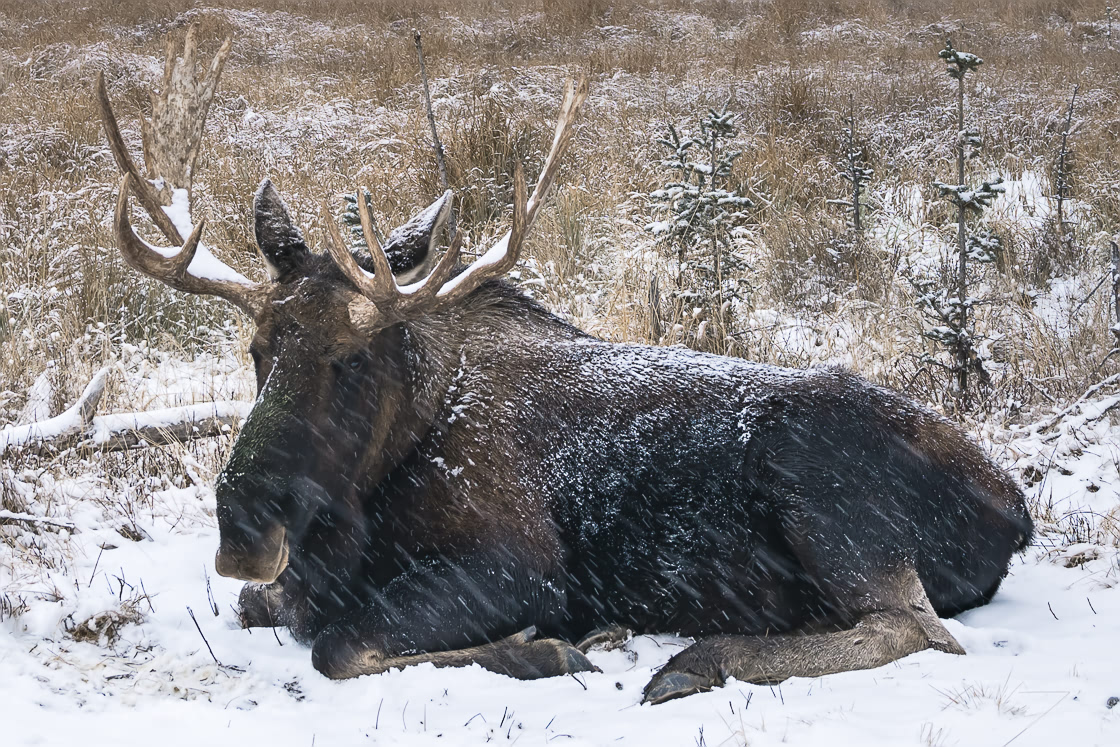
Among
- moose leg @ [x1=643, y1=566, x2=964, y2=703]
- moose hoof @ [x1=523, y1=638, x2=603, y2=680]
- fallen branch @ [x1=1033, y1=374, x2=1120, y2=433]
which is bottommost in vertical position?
moose hoof @ [x1=523, y1=638, x2=603, y2=680]

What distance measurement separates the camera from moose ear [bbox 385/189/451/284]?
3811mm

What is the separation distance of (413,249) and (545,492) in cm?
107

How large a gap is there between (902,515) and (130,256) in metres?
2.97

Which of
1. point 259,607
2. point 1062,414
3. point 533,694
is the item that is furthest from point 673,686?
point 1062,414

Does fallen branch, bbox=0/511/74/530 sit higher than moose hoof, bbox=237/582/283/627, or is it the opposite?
fallen branch, bbox=0/511/74/530

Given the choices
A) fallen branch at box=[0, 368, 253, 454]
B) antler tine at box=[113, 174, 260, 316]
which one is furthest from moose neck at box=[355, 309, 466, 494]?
fallen branch at box=[0, 368, 253, 454]

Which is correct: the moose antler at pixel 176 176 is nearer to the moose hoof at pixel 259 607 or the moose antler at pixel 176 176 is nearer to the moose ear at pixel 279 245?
the moose ear at pixel 279 245

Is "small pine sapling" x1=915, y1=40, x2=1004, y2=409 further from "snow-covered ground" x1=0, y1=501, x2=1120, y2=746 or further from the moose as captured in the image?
"snow-covered ground" x1=0, y1=501, x2=1120, y2=746

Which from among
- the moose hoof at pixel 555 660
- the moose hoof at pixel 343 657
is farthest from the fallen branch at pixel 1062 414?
the moose hoof at pixel 343 657

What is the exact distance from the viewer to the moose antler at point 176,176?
3676 mm

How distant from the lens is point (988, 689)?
278cm

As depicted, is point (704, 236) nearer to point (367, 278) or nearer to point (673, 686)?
point (367, 278)

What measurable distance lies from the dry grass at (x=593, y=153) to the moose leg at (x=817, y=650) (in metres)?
2.36

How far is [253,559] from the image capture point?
319cm
